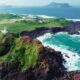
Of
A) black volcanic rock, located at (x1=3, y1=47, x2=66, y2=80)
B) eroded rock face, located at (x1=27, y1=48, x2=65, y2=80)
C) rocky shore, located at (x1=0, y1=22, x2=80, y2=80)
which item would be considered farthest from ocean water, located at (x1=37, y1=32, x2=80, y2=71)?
black volcanic rock, located at (x1=3, y1=47, x2=66, y2=80)

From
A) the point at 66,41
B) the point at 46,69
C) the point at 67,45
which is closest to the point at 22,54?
the point at 46,69

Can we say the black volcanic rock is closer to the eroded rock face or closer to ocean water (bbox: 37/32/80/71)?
the eroded rock face

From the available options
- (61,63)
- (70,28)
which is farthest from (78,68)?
(70,28)

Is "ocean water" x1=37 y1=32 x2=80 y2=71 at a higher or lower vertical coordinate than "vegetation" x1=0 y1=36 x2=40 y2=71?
lower

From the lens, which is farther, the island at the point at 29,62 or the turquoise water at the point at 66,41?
the turquoise water at the point at 66,41

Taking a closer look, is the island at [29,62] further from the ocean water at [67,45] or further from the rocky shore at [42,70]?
the ocean water at [67,45]

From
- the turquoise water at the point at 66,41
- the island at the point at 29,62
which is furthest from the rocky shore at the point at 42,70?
the turquoise water at the point at 66,41

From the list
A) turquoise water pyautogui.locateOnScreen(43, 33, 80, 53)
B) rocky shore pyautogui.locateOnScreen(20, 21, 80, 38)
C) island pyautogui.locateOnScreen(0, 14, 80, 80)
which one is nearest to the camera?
island pyautogui.locateOnScreen(0, 14, 80, 80)

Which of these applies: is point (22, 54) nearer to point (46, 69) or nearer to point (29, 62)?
point (29, 62)

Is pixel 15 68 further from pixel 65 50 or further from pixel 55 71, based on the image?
pixel 65 50
